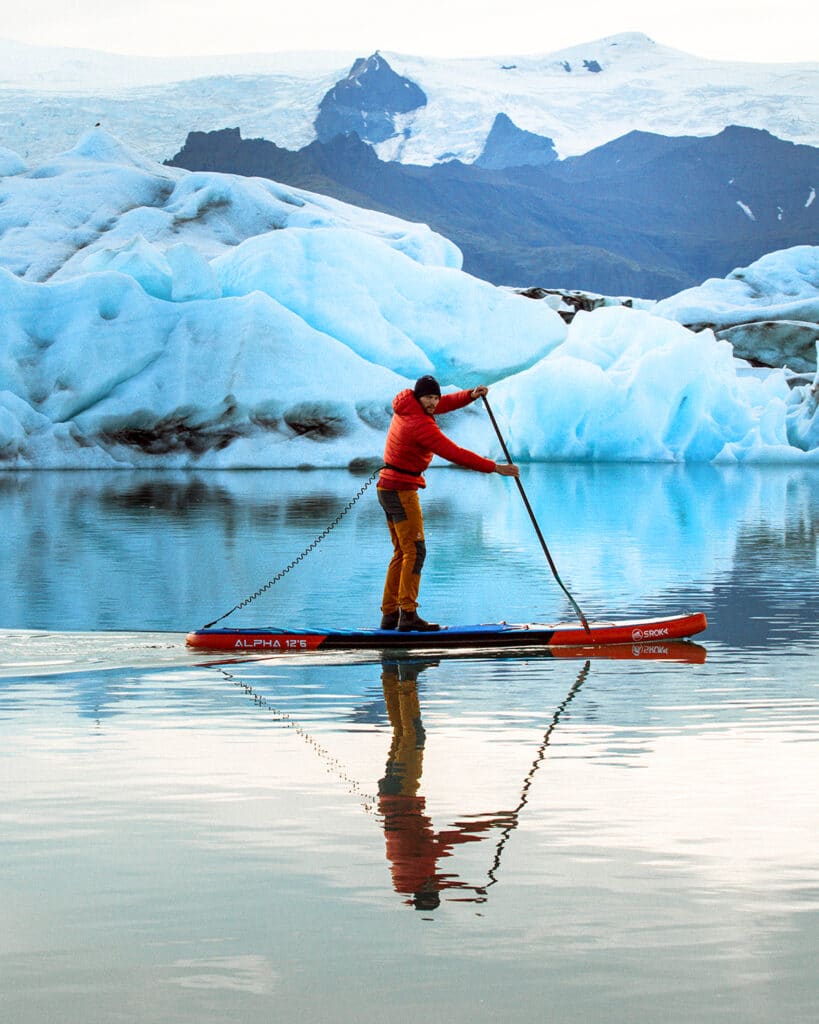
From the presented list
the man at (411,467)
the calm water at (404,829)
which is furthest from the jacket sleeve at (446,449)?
the calm water at (404,829)

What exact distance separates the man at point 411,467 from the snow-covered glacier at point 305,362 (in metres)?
25.5

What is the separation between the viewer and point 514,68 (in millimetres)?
102500

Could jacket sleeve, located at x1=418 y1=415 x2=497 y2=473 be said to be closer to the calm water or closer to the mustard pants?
the mustard pants

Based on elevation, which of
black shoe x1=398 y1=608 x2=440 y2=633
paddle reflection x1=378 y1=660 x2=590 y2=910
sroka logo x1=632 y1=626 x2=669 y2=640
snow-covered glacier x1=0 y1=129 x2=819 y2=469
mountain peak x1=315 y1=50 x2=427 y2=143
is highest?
paddle reflection x1=378 y1=660 x2=590 y2=910

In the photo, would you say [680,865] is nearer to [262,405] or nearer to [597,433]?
[262,405]

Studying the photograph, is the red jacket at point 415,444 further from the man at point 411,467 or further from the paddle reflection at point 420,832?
the paddle reflection at point 420,832

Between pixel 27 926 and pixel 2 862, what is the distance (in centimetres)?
52

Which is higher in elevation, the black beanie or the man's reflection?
the black beanie

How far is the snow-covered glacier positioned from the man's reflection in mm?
28144

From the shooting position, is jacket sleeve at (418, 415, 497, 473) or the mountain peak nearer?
jacket sleeve at (418, 415, 497, 473)

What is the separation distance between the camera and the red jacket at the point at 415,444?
25.6ft

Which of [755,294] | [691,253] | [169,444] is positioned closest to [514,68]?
[691,253]

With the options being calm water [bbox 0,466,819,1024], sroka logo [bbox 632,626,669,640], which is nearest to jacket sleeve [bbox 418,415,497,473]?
calm water [bbox 0,466,819,1024]

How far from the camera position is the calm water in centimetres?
307
